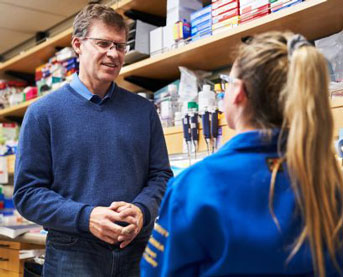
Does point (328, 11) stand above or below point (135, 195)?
above

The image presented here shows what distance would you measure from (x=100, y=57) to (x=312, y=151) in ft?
2.82

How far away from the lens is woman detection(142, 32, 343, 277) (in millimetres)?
696

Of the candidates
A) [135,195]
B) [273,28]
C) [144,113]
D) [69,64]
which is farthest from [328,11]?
[69,64]

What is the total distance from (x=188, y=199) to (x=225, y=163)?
0.09 metres

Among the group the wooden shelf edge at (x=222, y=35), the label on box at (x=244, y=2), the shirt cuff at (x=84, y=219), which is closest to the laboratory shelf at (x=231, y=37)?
the wooden shelf edge at (x=222, y=35)

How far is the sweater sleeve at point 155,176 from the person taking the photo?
126 cm

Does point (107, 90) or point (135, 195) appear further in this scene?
point (107, 90)

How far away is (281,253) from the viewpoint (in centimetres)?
70

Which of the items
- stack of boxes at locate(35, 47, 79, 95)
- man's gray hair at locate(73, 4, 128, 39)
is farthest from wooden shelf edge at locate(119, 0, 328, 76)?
stack of boxes at locate(35, 47, 79, 95)

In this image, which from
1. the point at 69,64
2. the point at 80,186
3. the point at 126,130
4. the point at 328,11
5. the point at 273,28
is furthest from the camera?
the point at 69,64

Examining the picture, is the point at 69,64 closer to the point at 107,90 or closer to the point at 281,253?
the point at 107,90

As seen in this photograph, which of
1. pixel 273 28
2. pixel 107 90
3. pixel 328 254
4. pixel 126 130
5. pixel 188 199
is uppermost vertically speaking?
pixel 273 28

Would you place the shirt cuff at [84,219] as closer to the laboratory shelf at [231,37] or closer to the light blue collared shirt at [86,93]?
the light blue collared shirt at [86,93]

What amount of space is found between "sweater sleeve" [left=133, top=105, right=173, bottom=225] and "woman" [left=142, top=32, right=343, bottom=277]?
48 cm
